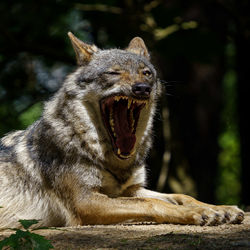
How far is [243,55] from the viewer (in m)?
10.1


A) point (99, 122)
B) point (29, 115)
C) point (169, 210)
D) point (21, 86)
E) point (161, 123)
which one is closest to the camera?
point (169, 210)

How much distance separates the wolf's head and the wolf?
1cm

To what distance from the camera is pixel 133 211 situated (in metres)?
4.68

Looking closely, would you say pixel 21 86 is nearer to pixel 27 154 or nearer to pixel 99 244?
pixel 27 154

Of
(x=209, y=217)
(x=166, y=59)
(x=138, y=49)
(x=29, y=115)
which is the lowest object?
(x=209, y=217)

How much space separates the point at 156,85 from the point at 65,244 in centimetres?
269

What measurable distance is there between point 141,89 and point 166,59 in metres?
5.13

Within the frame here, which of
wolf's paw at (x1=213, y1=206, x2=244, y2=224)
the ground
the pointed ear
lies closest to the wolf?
wolf's paw at (x1=213, y1=206, x2=244, y2=224)

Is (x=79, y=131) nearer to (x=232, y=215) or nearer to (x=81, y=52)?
(x=81, y=52)

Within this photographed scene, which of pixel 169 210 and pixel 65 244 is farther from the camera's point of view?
pixel 169 210

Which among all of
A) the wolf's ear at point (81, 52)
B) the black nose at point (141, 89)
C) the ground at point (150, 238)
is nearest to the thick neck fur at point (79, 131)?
the black nose at point (141, 89)

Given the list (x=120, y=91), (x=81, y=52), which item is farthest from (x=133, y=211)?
(x=81, y=52)

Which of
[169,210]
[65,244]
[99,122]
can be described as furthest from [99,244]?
[99,122]

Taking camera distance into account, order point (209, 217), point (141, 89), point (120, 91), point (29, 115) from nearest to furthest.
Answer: point (209, 217)
point (141, 89)
point (120, 91)
point (29, 115)
